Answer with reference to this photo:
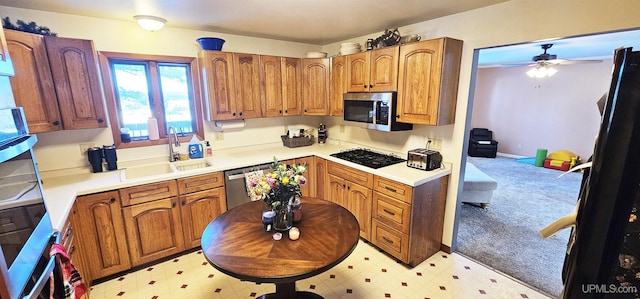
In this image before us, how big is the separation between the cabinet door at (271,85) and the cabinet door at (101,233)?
1736mm

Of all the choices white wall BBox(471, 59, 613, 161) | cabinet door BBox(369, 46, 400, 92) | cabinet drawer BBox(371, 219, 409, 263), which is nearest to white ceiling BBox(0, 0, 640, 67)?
cabinet door BBox(369, 46, 400, 92)

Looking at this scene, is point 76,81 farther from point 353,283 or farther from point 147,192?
point 353,283

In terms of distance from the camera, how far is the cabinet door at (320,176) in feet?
10.6

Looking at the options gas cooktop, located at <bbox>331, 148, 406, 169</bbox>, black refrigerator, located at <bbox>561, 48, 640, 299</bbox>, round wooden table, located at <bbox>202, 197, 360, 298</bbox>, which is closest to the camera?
black refrigerator, located at <bbox>561, 48, 640, 299</bbox>

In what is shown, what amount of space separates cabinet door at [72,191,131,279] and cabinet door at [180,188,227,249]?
0.48 metres

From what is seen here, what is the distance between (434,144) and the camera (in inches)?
106

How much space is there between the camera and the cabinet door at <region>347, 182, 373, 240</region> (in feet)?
8.82

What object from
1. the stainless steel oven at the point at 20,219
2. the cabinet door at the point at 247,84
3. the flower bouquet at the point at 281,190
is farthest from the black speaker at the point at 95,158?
the flower bouquet at the point at 281,190

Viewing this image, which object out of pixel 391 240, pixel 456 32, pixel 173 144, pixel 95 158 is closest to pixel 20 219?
pixel 95 158

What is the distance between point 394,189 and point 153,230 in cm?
223

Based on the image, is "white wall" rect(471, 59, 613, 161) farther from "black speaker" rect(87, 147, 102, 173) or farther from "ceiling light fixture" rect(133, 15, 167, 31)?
"black speaker" rect(87, 147, 102, 173)

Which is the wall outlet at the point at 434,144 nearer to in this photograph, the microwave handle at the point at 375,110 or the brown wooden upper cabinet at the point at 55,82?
the microwave handle at the point at 375,110

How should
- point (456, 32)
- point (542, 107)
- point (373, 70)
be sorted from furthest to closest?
point (542, 107) < point (373, 70) < point (456, 32)

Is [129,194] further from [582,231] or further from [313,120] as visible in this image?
[582,231]
